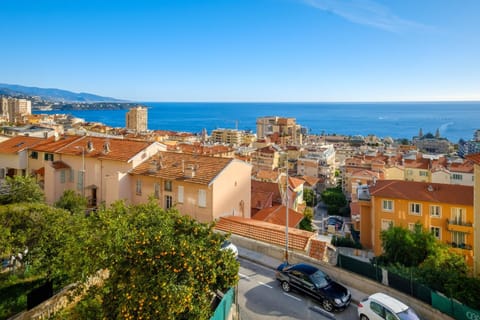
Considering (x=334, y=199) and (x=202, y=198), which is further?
(x=334, y=199)

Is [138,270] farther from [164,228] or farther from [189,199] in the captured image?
[189,199]

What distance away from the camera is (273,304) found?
42.3ft

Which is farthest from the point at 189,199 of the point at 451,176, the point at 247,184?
the point at 451,176

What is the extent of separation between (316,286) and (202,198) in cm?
1134

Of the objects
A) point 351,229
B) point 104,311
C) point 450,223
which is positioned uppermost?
point 104,311

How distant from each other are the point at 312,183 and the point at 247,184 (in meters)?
55.7

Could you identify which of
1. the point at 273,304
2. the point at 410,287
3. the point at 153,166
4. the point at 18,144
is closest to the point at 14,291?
the point at 273,304

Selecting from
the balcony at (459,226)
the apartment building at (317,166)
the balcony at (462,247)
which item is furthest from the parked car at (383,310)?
the apartment building at (317,166)

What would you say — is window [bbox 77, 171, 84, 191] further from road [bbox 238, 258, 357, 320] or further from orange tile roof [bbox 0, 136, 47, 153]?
road [bbox 238, 258, 357, 320]

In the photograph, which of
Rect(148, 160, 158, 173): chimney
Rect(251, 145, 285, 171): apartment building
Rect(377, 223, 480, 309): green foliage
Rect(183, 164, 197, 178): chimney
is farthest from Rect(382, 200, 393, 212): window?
Rect(251, 145, 285, 171): apartment building

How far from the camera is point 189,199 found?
23.4m

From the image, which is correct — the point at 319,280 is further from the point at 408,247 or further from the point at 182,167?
the point at 408,247

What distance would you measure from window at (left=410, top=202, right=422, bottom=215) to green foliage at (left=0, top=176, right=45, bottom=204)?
35379 mm

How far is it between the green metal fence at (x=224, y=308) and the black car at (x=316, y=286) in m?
3.68
